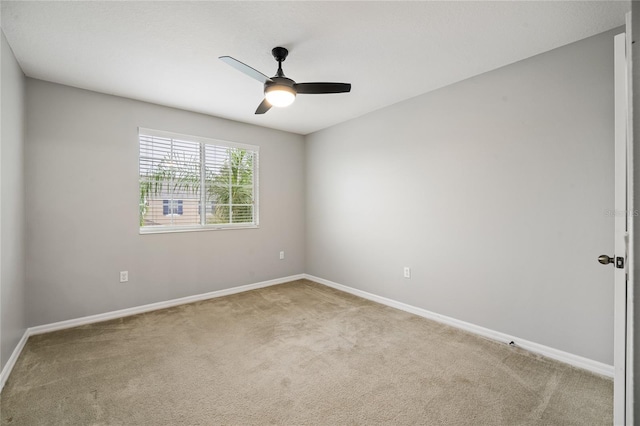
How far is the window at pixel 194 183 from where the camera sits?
12.0ft

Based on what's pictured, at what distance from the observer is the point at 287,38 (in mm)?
2277

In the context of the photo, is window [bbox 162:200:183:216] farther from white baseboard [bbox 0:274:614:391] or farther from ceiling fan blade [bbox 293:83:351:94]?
ceiling fan blade [bbox 293:83:351:94]

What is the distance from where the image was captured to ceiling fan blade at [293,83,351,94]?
93.4 inches

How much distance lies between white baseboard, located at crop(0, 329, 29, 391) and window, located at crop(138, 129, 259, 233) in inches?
55.3

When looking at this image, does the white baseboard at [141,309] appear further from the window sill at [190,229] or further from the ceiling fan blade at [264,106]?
the ceiling fan blade at [264,106]

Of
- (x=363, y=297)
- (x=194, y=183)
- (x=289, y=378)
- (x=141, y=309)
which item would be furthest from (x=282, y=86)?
(x=141, y=309)

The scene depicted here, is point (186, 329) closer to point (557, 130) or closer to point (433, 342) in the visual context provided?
point (433, 342)

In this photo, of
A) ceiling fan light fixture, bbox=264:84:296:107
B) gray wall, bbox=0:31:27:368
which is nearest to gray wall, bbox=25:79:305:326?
gray wall, bbox=0:31:27:368

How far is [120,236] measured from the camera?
342 cm

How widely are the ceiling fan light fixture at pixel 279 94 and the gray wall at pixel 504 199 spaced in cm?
175

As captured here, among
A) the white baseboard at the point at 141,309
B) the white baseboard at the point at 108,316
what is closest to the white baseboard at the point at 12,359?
the white baseboard at the point at 108,316

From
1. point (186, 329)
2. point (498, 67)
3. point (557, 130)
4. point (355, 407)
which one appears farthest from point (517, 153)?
point (186, 329)

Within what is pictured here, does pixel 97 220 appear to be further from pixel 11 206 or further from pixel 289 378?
pixel 289 378

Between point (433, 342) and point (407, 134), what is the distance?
2300 mm
